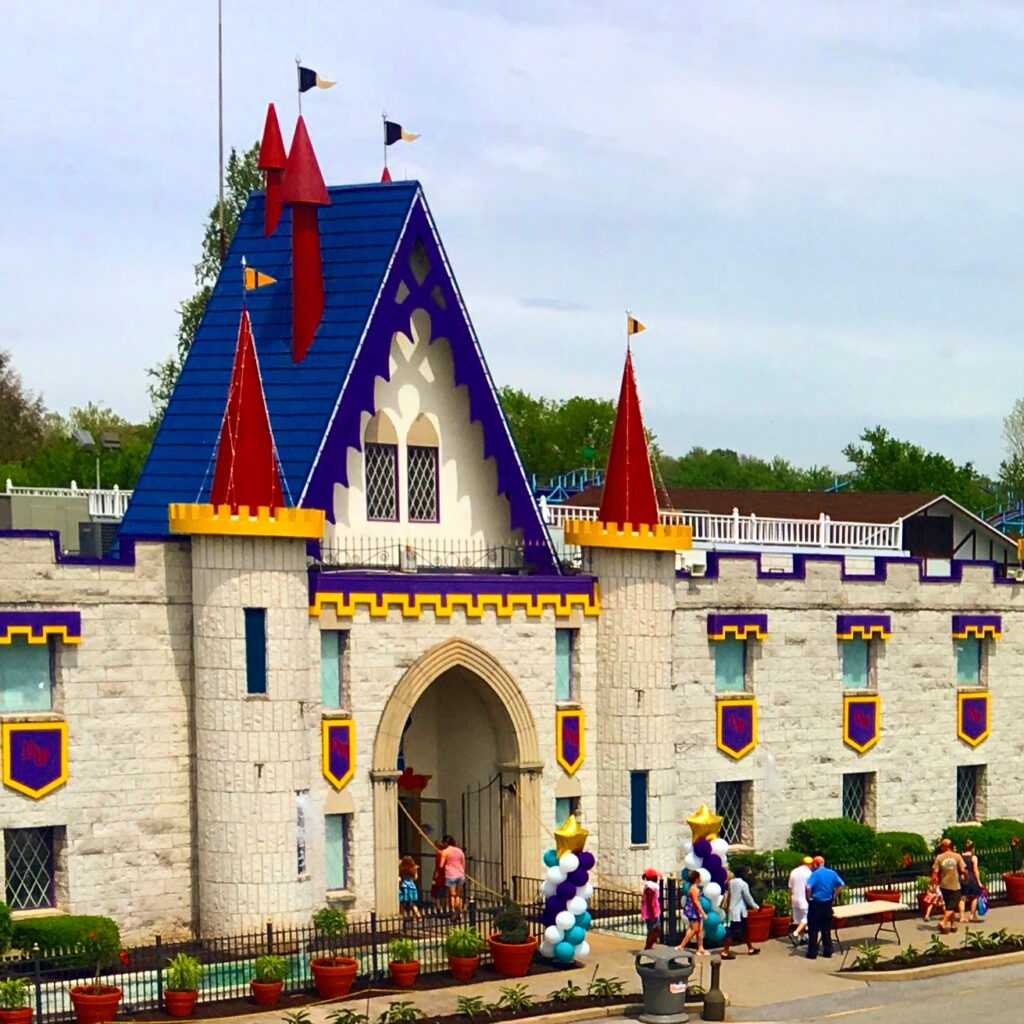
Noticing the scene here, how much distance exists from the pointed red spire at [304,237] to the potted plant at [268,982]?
11328 mm

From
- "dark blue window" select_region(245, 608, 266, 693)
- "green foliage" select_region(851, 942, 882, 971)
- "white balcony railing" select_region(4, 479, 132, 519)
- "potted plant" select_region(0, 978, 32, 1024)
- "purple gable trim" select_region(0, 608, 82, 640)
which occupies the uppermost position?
"white balcony railing" select_region(4, 479, 132, 519)

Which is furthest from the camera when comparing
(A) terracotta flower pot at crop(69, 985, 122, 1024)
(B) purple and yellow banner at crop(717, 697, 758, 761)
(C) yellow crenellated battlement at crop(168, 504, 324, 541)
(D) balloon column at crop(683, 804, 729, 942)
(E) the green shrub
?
(E) the green shrub

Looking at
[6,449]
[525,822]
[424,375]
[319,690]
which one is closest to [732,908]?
[525,822]

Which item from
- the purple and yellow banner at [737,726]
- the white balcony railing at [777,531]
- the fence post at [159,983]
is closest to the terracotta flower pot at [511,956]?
the fence post at [159,983]

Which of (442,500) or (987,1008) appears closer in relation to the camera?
(987,1008)

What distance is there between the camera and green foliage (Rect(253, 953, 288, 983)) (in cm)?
2961

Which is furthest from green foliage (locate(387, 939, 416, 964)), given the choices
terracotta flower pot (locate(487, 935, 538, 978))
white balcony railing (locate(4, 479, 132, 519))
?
white balcony railing (locate(4, 479, 132, 519))

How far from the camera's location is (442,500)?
38.5 metres

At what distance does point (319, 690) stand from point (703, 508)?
97.0ft

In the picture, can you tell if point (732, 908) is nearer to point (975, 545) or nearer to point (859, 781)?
point (859, 781)

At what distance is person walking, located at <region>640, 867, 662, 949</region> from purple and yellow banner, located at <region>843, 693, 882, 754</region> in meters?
8.84

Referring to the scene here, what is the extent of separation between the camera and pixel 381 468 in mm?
37719

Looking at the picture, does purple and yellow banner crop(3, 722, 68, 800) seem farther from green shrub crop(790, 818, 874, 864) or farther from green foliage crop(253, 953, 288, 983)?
green shrub crop(790, 818, 874, 864)

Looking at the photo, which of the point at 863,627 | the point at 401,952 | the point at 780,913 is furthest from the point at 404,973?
the point at 863,627
